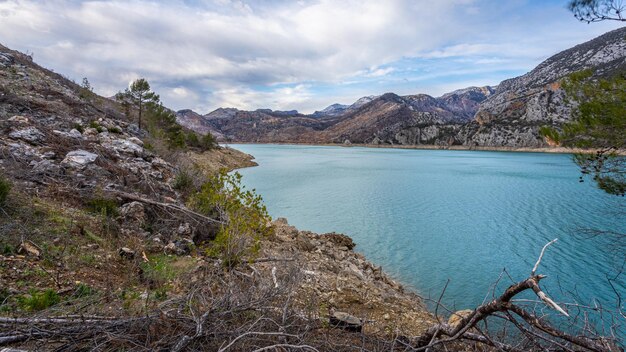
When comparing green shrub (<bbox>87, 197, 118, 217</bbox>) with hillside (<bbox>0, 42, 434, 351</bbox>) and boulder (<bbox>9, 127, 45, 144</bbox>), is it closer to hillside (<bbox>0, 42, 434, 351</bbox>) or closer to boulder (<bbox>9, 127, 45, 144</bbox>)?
hillside (<bbox>0, 42, 434, 351</bbox>)

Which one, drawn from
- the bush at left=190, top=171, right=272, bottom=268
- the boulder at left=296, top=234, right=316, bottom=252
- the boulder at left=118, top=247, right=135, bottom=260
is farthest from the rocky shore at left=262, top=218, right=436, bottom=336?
the boulder at left=118, top=247, right=135, bottom=260

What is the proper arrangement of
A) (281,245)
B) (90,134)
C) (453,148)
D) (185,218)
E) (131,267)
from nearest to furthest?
(131,267), (185,218), (281,245), (90,134), (453,148)

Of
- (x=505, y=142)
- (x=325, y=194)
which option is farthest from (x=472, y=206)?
(x=505, y=142)

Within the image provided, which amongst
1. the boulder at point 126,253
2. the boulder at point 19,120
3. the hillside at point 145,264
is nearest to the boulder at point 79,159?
the hillside at point 145,264

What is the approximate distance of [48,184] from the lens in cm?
844

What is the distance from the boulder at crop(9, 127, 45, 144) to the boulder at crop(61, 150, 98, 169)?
127 cm

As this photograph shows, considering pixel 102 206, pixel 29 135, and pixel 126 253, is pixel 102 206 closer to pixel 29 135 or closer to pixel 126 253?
pixel 126 253

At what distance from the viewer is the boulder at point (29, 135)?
10.2 m

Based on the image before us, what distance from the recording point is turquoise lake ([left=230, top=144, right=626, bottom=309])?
36.9 feet

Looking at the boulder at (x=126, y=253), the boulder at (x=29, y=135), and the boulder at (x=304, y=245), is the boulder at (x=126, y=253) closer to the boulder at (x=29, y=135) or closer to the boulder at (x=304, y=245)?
the boulder at (x=304, y=245)

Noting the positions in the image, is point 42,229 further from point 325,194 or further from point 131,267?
point 325,194

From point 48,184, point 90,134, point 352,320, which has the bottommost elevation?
point 352,320

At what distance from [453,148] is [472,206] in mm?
109385

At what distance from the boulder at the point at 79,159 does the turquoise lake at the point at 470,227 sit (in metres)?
10.7
